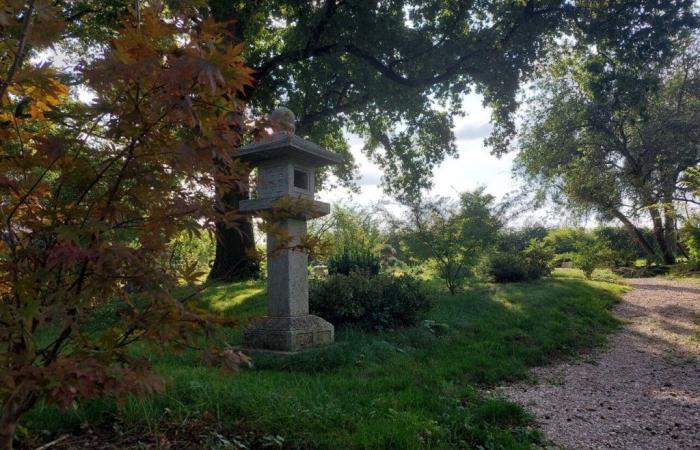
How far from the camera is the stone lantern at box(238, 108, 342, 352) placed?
5680mm

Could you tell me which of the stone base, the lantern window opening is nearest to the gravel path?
the stone base

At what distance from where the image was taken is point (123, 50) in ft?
5.77

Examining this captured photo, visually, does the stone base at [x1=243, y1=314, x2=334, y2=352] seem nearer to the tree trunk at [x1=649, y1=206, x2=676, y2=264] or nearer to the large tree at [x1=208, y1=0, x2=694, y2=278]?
the large tree at [x1=208, y1=0, x2=694, y2=278]

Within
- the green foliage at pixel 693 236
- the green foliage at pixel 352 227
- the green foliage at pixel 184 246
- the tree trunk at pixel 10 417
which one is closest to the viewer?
the tree trunk at pixel 10 417

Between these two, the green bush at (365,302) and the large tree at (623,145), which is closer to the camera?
the green bush at (365,302)

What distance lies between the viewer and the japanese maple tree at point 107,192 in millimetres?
1678

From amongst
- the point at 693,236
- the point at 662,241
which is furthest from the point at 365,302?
the point at 662,241

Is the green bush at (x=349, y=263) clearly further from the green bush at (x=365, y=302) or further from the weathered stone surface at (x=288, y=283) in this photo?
the weathered stone surface at (x=288, y=283)

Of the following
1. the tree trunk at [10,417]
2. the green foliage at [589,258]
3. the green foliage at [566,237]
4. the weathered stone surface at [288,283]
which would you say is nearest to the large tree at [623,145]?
the green foliage at [566,237]

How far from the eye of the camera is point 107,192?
196 centimetres

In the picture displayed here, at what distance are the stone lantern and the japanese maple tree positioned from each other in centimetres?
348

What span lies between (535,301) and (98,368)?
8986 millimetres

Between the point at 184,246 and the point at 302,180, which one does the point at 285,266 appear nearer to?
the point at 302,180

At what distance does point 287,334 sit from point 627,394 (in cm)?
370
